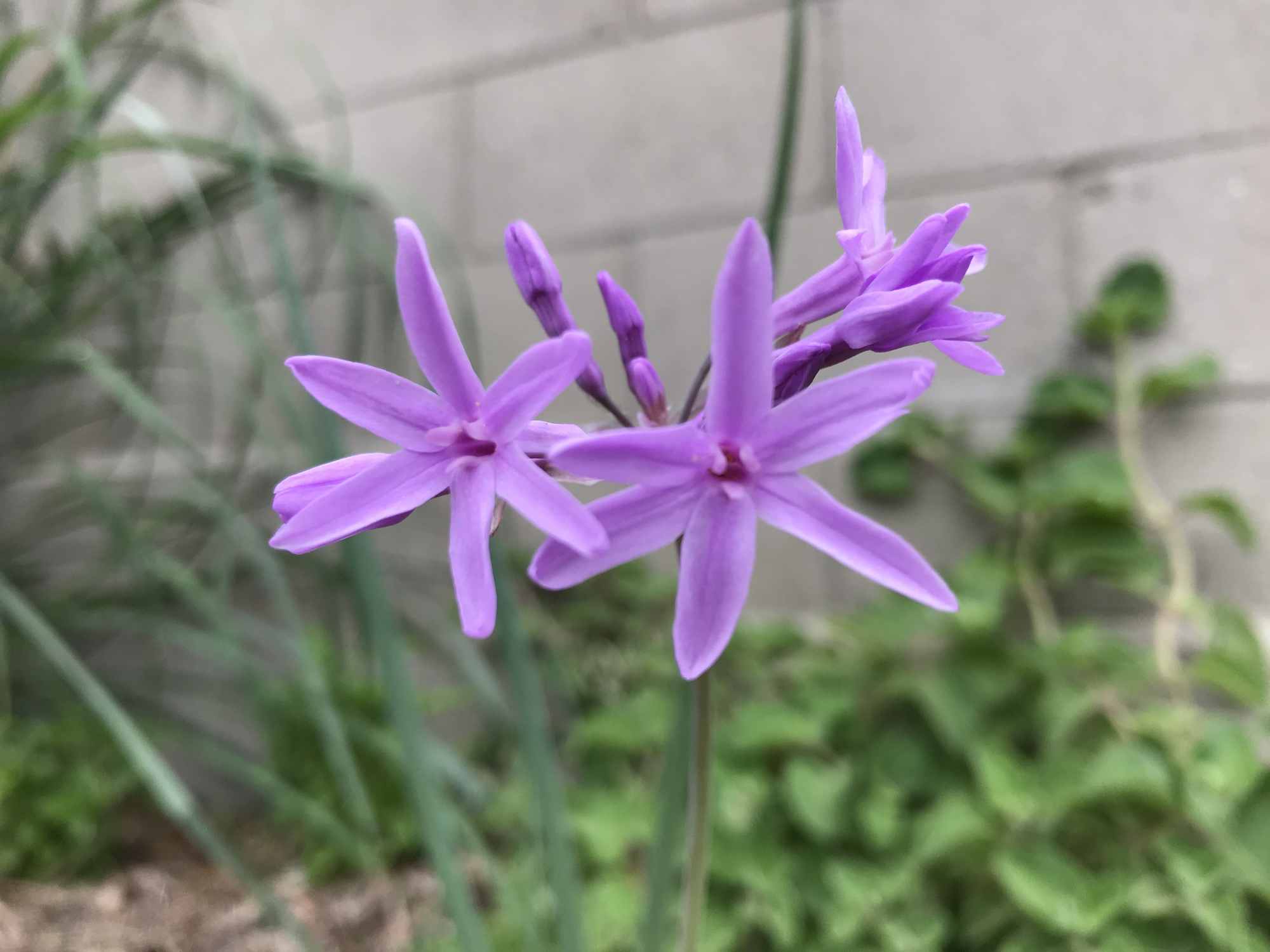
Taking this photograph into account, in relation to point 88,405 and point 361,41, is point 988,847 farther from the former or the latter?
point 88,405

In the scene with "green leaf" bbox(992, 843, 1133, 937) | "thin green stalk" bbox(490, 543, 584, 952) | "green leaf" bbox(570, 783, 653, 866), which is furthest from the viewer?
"green leaf" bbox(570, 783, 653, 866)

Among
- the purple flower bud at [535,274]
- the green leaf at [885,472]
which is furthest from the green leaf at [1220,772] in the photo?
the purple flower bud at [535,274]

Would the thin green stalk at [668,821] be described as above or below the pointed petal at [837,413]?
below

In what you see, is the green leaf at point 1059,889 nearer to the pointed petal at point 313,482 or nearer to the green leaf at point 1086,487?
the green leaf at point 1086,487

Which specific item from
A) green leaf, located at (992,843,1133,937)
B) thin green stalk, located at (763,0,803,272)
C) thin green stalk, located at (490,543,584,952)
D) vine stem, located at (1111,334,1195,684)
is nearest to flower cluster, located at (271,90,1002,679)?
thin green stalk, located at (763,0,803,272)

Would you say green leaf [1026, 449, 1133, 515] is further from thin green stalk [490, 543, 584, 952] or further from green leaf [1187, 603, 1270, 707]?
thin green stalk [490, 543, 584, 952]

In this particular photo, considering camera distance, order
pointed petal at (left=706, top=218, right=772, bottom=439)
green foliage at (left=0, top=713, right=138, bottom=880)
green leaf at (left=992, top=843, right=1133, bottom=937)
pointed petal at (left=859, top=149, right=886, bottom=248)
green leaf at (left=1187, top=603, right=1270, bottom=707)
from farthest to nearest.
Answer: green foliage at (left=0, top=713, right=138, bottom=880)
green leaf at (left=1187, top=603, right=1270, bottom=707)
green leaf at (left=992, top=843, right=1133, bottom=937)
pointed petal at (left=859, top=149, right=886, bottom=248)
pointed petal at (left=706, top=218, right=772, bottom=439)

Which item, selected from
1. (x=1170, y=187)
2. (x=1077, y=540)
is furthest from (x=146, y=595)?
(x=1170, y=187)
